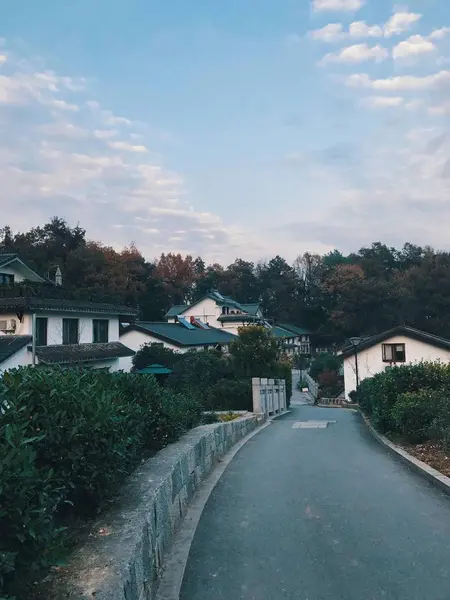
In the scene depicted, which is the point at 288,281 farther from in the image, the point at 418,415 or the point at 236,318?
the point at 418,415

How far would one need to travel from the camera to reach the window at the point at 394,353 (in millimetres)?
34969

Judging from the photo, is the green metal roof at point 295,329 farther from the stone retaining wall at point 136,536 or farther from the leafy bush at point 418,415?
the stone retaining wall at point 136,536

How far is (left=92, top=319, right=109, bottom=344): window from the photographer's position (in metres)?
30.5

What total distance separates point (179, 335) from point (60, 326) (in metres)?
17.8

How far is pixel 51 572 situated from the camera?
3004 millimetres

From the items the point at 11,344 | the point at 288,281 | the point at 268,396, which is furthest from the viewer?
the point at 288,281

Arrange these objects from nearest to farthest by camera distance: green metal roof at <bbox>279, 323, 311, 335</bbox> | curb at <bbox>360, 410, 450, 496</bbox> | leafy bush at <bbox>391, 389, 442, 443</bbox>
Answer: curb at <bbox>360, 410, 450, 496</bbox>, leafy bush at <bbox>391, 389, 442, 443</bbox>, green metal roof at <bbox>279, 323, 311, 335</bbox>

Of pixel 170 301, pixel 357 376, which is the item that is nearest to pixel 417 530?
pixel 357 376

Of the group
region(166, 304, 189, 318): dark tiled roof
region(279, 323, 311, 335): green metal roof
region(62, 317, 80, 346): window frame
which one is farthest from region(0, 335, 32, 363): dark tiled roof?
region(279, 323, 311, 335): green metal roof

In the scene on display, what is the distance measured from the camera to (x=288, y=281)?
271 feet

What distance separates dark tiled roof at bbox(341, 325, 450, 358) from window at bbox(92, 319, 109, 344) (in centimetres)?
1682

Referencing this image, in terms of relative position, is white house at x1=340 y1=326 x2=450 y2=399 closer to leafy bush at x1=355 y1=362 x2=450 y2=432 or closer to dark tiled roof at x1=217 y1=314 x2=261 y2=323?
leafy bush at x1=355 y1=362 x2=450 y2=432

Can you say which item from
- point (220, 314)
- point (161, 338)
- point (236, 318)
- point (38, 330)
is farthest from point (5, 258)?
point (220, 314)

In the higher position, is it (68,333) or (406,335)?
(68,333)
